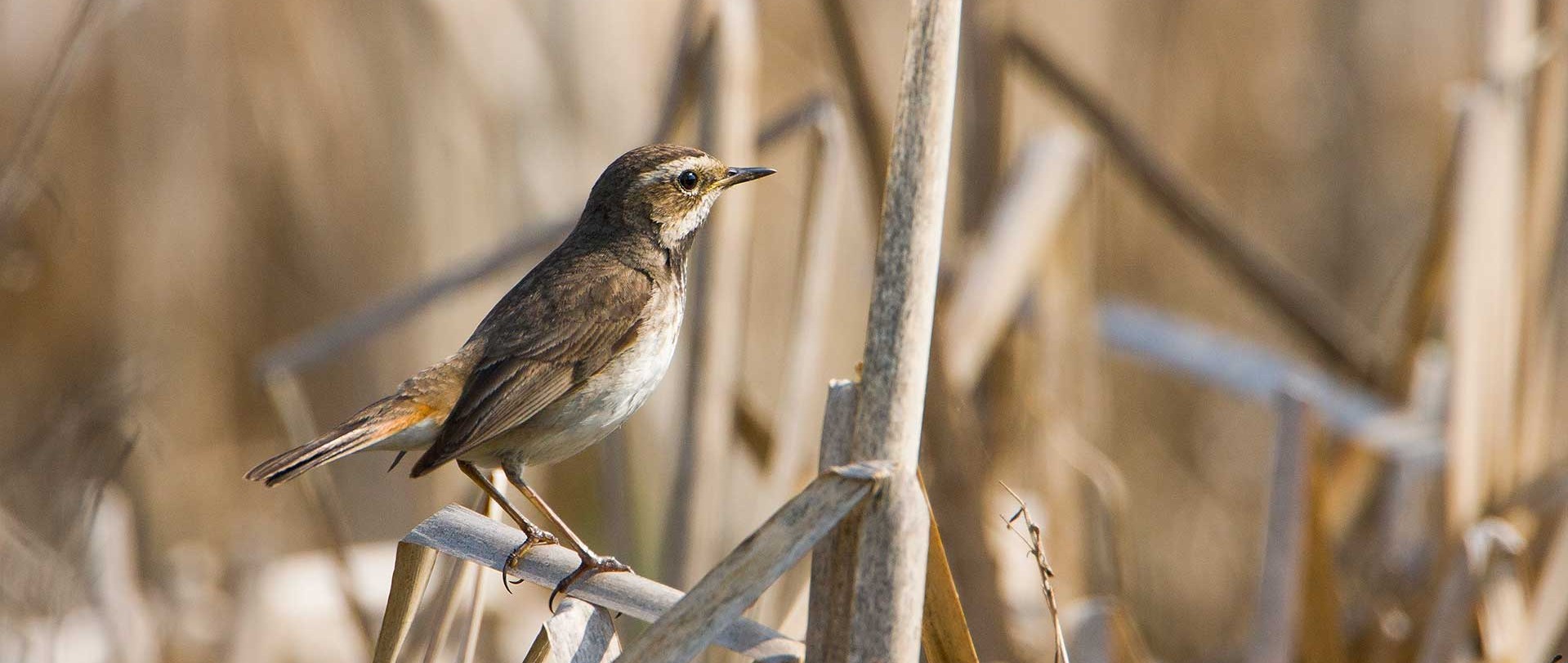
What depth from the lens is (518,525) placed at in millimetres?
2463

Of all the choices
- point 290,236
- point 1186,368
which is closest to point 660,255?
point 1186,368

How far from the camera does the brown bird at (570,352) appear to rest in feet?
8.09

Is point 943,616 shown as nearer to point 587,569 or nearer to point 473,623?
point 587,569

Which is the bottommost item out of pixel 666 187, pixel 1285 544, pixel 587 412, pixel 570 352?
pixel 1285 544

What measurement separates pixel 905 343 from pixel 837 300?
12.3 feet

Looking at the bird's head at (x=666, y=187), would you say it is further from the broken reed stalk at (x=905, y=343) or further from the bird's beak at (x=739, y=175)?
the broken reed stalk at (x=905, y=343)

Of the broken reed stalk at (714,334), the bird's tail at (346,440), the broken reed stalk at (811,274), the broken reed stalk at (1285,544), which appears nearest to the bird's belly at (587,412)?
the bird's tail at (346,440)

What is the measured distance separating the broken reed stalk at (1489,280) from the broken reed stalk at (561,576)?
2192mm

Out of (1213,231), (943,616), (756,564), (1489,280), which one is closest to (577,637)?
(756,564)

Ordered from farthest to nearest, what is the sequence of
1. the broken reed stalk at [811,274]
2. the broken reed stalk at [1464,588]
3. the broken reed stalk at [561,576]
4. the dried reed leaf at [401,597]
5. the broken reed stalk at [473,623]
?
the broken reed stalk at [811,274]
the broken reed stalk at [1464,588]
the broken reed stalk at [473,623]
the dried reed leaf at [401,597]
the broken reed stalk at [561,576]

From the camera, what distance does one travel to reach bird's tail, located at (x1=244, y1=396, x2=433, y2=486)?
2.15 metres

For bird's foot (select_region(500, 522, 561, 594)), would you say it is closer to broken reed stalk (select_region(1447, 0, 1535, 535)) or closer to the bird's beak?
the bird's beak

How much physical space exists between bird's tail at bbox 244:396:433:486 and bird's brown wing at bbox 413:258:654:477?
0.29 ft

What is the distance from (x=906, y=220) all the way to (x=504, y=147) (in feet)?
11.0
